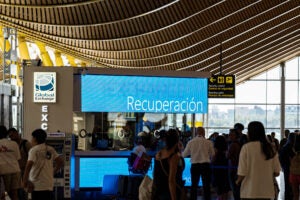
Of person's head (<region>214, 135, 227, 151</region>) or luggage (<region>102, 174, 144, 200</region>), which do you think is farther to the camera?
person's head (<region>214, 135, 227, 151</region>)

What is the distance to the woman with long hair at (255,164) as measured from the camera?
7.27 m

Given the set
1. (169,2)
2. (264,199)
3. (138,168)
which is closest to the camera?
(264,199)

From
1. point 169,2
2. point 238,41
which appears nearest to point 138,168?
point 169,2

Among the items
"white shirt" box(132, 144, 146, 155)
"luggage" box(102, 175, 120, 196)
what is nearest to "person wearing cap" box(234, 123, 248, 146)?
"white shirt" box(132, 144, 146, 155)

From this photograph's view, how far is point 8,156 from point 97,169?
155 inches

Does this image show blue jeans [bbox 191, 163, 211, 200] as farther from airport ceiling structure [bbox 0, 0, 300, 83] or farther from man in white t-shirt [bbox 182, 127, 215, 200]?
airport ceiling structure [bbox 0, 0, 300, 83]

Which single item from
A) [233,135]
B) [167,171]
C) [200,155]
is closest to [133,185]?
[200,155]

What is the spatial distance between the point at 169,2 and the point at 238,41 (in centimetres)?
1023

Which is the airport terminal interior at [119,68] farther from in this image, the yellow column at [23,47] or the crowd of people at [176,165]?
the crowd of people at [176,165]

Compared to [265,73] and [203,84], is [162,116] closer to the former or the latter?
[203,84]

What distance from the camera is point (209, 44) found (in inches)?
1116

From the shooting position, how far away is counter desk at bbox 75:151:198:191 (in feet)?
45.3

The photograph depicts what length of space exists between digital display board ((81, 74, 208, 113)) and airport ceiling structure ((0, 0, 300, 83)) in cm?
506

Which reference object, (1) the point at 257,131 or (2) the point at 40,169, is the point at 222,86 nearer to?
(2) the point at 40,169
